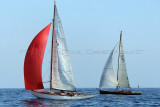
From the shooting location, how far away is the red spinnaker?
37.8 meters

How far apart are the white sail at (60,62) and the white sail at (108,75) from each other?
16.9 m

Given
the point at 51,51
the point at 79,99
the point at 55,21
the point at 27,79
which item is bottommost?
the point at 79,99

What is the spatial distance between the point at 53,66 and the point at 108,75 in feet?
61.9

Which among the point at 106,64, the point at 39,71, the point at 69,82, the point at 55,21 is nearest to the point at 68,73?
the point at 69,82

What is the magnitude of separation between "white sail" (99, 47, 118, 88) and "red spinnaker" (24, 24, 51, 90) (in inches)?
773

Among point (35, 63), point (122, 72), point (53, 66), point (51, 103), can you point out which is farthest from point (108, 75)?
point (51, 103)

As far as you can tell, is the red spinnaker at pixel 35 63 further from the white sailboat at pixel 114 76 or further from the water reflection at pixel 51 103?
the white sailboat at pixel 114 76

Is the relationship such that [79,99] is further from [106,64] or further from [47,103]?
[106,64]

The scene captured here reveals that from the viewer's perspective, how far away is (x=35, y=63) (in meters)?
38.1

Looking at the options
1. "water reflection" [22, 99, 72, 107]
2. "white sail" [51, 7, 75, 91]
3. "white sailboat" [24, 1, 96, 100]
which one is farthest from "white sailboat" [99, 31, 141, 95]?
"water reflection" [22, 99, 72, 107]

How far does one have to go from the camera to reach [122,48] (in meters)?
57.8

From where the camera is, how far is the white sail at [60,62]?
39219mm

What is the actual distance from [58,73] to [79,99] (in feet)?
15.0

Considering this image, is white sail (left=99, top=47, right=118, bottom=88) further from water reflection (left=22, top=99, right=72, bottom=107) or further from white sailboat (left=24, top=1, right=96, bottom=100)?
water reflection (left=22, top=99, right=72, bottom=107)
